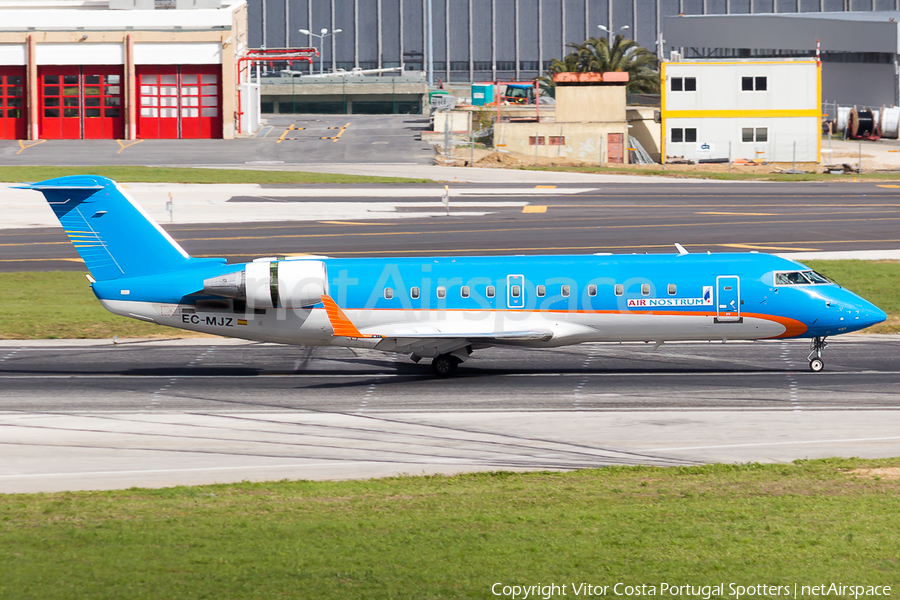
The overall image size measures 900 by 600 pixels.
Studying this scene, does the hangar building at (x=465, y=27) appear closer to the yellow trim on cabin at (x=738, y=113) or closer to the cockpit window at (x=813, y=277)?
the yellow trim on cabin at (x=738, y=113)

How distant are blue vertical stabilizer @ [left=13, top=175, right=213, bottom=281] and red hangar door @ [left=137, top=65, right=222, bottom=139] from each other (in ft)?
240

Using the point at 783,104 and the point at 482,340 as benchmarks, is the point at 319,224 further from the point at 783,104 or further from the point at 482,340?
the point at 783,104

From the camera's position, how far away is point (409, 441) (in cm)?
2419

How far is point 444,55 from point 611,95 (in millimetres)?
82798

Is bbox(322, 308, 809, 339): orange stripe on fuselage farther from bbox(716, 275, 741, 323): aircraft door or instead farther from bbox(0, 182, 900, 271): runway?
bbox(0, 182, 900, 271): runway

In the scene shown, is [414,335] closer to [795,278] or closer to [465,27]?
[795,278]

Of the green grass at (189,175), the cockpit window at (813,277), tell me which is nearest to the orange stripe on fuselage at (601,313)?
the cockpit window at (813,277)

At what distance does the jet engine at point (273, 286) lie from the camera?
98.2 ft

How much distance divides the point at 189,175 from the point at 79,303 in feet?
122

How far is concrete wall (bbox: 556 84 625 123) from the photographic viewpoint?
93.5 m

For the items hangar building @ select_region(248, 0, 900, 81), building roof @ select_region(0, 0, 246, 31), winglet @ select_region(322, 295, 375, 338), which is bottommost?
winglet @ select_region(322, 295, 375, 338)

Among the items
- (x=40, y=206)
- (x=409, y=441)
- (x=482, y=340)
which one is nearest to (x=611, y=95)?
(x=40, y=206)

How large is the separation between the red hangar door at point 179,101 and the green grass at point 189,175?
21.5 metres

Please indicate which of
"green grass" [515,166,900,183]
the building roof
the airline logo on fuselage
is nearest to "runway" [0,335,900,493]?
the airline logo on fuselage
